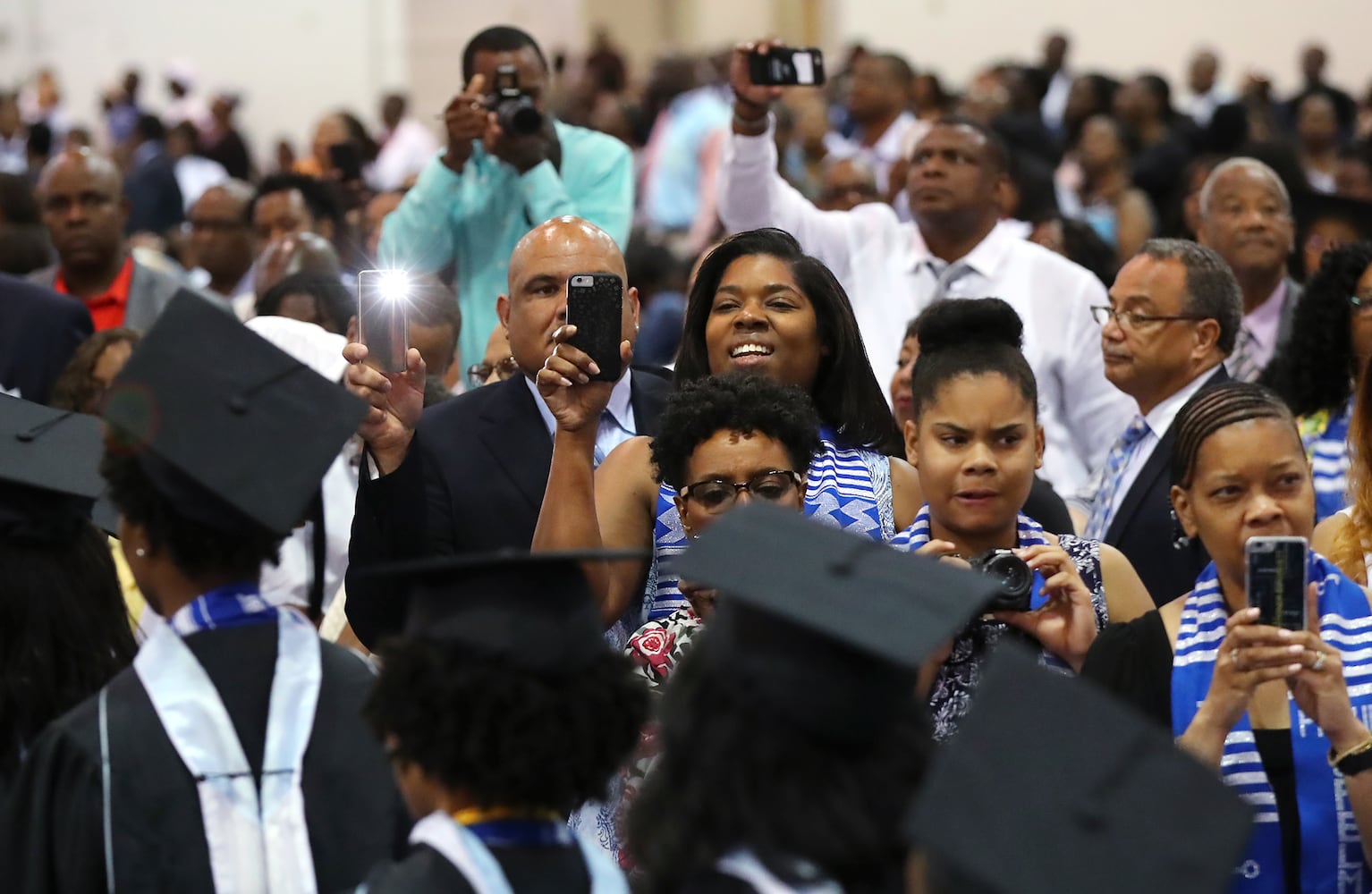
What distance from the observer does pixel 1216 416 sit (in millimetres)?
4016

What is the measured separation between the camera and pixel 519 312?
16.1ft

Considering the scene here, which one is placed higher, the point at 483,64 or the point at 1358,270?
the point at 483,64

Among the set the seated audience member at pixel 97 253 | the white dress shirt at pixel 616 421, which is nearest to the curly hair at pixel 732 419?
the white dress shirt at pixel 616 421

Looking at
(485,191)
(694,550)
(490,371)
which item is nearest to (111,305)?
(485,191)

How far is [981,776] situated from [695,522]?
1832mm

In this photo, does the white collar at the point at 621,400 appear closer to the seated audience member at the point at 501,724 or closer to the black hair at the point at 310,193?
the seated audience member at the point at 501,724

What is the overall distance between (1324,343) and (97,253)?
4.72 meters

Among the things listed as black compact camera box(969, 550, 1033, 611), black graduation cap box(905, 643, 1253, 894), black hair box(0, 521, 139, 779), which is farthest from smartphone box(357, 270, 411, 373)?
black graduation cap box(905, 643, 1253, 894)

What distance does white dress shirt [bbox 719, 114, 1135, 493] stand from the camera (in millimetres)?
6488

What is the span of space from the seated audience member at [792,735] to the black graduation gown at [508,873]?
19cm

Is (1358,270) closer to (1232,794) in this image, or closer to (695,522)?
(695,522)

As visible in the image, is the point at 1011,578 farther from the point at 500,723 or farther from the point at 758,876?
the point at 758,876

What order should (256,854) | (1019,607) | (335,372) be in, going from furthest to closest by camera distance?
(335,372)
(1019,607)
(256,854)

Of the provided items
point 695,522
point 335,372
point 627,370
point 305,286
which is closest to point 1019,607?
point 695,522
